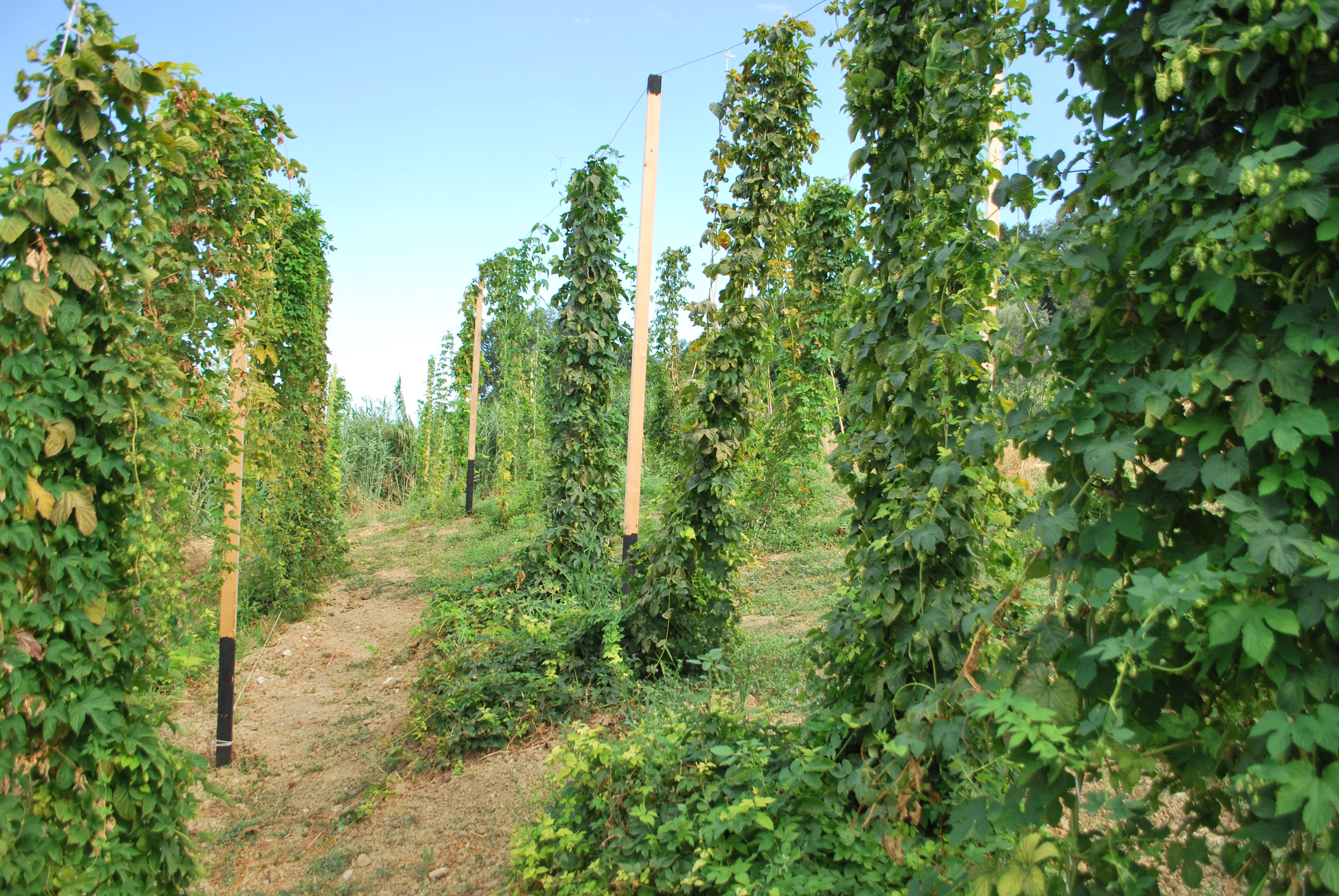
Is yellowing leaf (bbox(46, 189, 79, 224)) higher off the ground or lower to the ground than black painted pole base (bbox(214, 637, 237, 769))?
higher

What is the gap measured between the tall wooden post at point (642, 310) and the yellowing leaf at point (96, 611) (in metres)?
4.05

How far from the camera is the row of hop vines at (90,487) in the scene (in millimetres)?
2322

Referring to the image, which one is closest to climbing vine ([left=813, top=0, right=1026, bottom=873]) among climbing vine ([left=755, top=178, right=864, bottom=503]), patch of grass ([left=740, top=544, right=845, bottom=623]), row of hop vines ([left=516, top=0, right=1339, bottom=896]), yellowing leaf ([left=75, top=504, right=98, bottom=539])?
row of hop vines ([left=516, top=0, right=1339, bottom=896])

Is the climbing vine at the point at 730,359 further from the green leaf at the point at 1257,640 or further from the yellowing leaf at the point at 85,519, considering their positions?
the green leaf at the point at 1257,640

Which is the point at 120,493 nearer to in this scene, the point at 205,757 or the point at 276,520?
the point at 205,757

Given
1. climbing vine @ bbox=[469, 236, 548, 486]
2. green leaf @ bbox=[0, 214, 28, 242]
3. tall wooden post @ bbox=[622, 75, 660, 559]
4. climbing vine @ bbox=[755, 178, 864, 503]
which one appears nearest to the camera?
green leaf @ bbox=[0, 214, 28, 242]

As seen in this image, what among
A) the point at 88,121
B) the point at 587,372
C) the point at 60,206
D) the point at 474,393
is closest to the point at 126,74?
the point at 88,121

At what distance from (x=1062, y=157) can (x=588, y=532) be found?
6329 mm

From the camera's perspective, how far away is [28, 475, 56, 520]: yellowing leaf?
232 centimetres

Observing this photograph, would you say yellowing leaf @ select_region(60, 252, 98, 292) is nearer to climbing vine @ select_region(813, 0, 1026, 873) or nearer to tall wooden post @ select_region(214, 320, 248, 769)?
tall wooden post @ select_region(214, 320, 248, 769)

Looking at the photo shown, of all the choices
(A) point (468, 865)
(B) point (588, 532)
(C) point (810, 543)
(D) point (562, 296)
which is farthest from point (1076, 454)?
(C) point (810, 543)

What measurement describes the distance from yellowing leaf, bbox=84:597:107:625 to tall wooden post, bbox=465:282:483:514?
11.5 meters

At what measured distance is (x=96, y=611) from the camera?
2.48m

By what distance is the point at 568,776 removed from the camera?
3.42 metres
